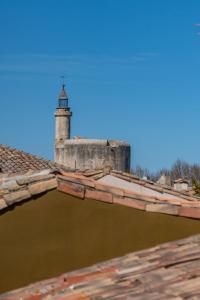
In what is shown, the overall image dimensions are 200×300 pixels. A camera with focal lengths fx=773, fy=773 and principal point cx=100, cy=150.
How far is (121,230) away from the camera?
6.84m

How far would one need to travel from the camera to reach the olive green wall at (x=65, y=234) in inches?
260

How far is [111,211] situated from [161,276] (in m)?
1.88

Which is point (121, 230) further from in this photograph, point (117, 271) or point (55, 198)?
point (117, 271)

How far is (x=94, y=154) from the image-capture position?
3152cm

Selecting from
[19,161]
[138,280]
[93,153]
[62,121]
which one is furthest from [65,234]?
[62,121]

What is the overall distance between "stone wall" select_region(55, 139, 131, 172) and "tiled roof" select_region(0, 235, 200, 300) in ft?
80.8

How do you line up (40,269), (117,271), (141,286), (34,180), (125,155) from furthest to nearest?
(125,155)
(34,180)
(40,269)
(117,271)
(141,286)

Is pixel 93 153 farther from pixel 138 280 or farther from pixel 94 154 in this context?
pixel 138 280

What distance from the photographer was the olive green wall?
6.59m

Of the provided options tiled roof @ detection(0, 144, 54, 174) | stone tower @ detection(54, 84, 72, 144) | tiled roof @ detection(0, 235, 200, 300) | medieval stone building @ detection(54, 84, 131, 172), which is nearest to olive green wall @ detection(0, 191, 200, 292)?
tiled roof @ detection(0, 235, 200, 300)

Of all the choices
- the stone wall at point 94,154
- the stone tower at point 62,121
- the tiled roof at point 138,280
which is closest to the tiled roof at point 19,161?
the stone wall at point 94,154

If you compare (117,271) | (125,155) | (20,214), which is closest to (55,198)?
(20,214)

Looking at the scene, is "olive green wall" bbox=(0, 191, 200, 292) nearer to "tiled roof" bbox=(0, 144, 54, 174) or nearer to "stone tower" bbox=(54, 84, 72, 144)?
"tiled roof" bbox=(0, 144, 54, 174)

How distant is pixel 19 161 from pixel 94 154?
13.2 metres
